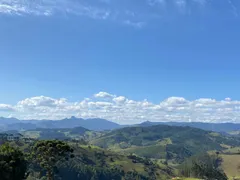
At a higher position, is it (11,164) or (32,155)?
(32,155)

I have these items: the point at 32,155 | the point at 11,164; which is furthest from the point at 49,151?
the point at 11,164

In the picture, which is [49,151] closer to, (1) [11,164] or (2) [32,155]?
(2) [32,155]

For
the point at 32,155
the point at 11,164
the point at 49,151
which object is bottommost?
the point at 11,164

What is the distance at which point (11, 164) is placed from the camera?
72.2m

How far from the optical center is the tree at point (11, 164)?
2785 inches

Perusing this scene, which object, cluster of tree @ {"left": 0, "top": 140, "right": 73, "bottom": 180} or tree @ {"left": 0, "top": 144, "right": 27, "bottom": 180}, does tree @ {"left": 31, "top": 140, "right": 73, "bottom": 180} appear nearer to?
cluster of tree @ {"left": 0, "top": 140, "right": 73, "bottom": 180}

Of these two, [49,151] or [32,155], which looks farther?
[32,155]

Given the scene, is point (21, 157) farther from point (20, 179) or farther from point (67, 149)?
point (67, 149)

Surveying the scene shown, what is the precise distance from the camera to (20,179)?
245ft

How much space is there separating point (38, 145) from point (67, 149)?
21.8ft

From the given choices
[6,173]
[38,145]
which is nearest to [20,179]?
[6,173]

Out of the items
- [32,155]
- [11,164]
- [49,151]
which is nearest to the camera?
[49,151]

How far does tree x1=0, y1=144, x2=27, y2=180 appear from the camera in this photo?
70.8m

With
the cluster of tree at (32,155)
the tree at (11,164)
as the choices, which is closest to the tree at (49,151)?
the cluster of tree at (32,155)
